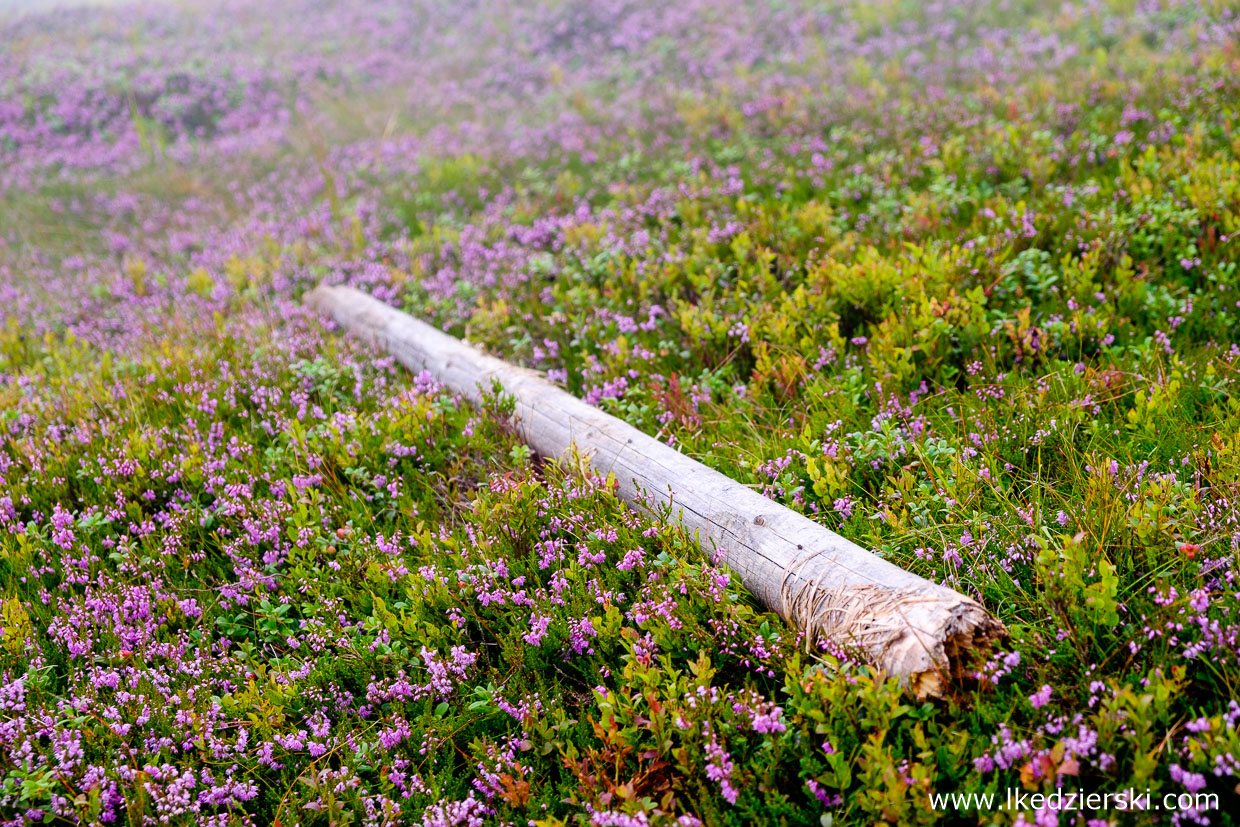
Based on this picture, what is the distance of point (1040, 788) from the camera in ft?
8.44

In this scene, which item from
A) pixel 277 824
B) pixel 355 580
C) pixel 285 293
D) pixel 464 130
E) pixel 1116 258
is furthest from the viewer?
pixel 464 130

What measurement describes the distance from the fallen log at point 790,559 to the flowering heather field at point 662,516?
0.40ft

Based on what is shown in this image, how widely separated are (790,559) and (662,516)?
0.74 m

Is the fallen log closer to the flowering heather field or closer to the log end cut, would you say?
the log end cut

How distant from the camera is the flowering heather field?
2863 millimetres

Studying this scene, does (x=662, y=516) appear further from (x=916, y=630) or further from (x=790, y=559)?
(x=916, y=630)

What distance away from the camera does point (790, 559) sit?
3.45 meters

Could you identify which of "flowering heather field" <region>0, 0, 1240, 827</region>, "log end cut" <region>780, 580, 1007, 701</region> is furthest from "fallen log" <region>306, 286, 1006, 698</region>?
"flowering heather field" <region>0, 0, 1240, 827</region>

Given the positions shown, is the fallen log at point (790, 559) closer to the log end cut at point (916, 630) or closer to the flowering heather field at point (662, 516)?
the log end cut at point (916, 630)

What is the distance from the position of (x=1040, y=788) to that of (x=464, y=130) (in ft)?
46.0

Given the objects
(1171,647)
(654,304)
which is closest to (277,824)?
(1171,647)

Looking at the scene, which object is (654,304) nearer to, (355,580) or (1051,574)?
(355,580)

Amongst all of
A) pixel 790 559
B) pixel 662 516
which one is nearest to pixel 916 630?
pixel 790 559

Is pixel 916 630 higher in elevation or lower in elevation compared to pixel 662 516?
higher
